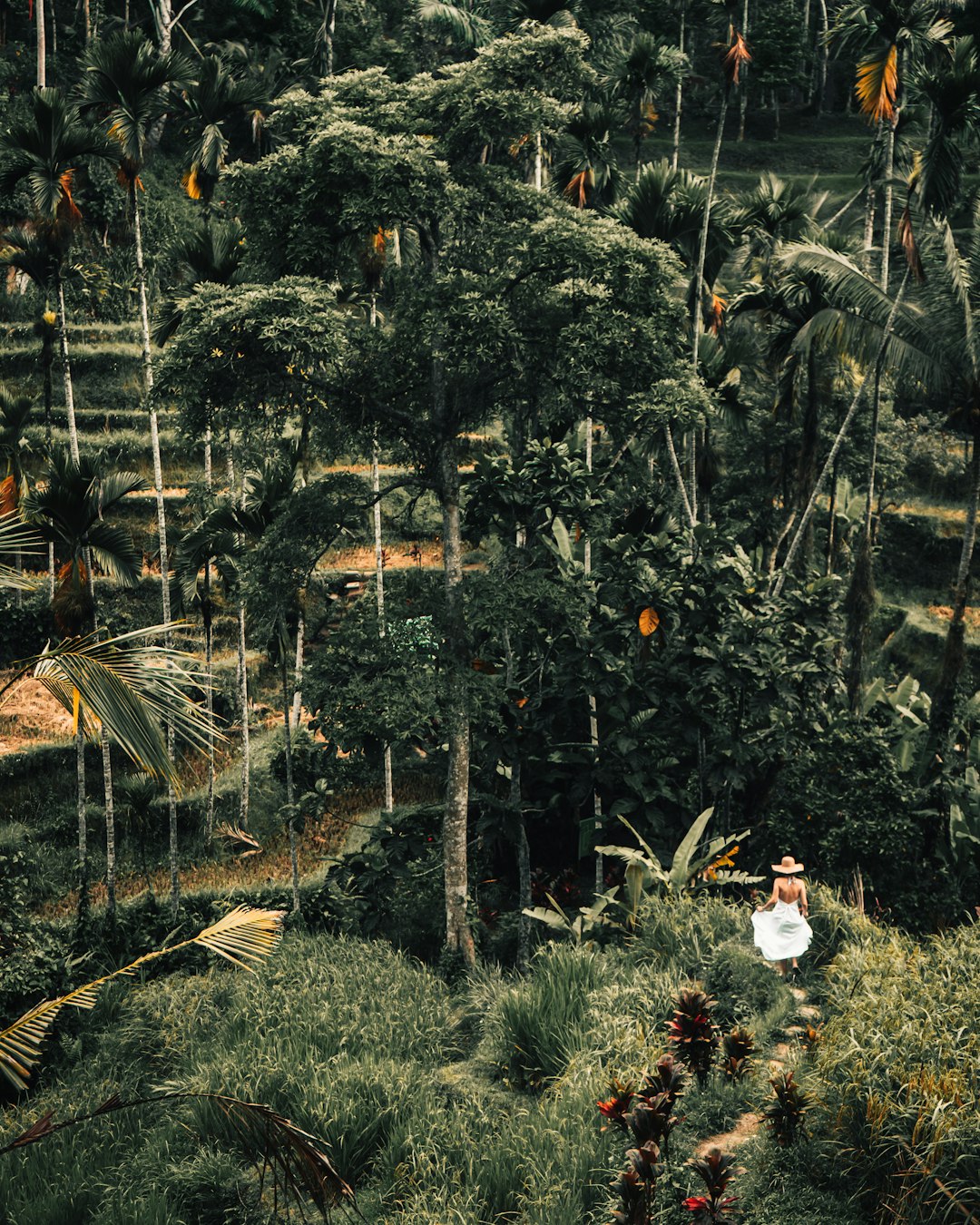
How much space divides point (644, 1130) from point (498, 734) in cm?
667

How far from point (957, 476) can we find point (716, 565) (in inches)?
780

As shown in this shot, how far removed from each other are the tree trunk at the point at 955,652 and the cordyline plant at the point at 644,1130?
7.68 m

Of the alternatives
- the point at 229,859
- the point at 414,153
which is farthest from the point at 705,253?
the point at 229,859

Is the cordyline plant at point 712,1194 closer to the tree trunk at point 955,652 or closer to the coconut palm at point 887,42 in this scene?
the tree trunk at point 955,652

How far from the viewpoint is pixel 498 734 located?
40.0 feet

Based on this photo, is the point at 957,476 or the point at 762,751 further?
the point at 957,476

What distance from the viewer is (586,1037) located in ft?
25.1

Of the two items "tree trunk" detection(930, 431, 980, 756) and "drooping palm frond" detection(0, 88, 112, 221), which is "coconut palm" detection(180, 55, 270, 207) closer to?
"drooping palm frond" detection(0, 88, 112, 221)

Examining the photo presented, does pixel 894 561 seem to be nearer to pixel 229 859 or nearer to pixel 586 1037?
pixel 229 859

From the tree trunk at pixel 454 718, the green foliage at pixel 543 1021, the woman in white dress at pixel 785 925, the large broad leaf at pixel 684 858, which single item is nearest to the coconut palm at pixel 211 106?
the tree trunk at pixel 454 718

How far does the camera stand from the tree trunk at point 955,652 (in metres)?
12.6

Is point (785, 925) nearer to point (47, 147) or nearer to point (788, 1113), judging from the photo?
point (788, 1113)

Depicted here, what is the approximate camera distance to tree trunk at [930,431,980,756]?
498 inches

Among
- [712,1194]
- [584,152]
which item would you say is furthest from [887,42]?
[712,1194]
